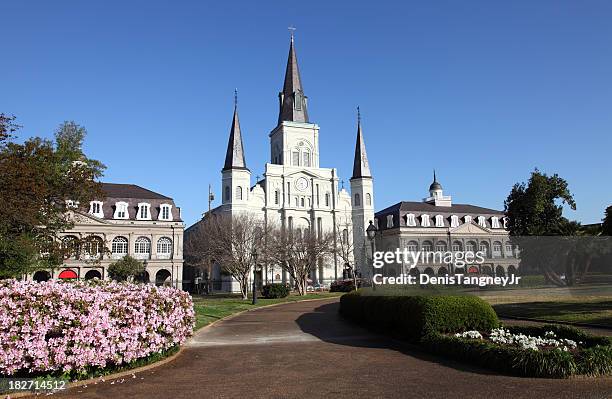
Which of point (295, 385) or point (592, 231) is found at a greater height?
point (592, 231)

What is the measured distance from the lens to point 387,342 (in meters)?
14.3

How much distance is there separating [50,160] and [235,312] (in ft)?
48.7

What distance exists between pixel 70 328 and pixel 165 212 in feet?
181

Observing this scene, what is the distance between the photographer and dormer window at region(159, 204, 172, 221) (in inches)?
2458

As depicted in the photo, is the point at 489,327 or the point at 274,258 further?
the point at 274,258

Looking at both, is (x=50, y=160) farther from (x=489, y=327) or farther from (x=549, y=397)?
(x=549, y=397)

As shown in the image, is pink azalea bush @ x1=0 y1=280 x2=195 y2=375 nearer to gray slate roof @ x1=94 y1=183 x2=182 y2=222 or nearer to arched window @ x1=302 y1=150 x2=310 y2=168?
gray slate roof @ x1=94 y1=183 x2=182 y2=222

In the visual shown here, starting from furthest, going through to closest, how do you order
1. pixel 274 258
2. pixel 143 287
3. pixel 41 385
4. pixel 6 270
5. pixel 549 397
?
pixel 274 258
pixel 6 270
pixel 143 287
pixel 41 385
pixel 549 397

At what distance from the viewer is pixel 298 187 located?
237 ft

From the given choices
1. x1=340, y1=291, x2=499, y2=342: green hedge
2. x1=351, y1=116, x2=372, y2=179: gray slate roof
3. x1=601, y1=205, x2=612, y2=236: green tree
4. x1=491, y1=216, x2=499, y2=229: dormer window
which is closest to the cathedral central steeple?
x1=351, y1=116, x2=372, y2=179: gray slate roof

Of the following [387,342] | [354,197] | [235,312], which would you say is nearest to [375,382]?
[387,342]

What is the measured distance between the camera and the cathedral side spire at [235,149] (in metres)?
67.5

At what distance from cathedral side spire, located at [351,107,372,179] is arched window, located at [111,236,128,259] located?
34397 mm

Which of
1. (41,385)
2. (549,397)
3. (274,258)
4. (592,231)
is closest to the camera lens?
(549,397)
